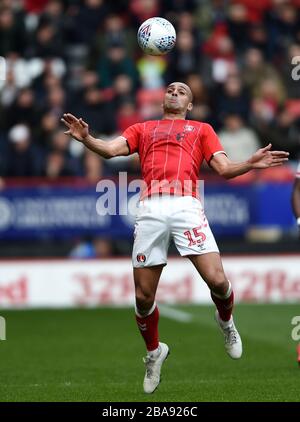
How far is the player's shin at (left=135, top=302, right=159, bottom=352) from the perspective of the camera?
10203 mm

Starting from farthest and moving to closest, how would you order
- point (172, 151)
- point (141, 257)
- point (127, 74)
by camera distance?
point (127, 74) < point (172, 151) < point (141, 257)

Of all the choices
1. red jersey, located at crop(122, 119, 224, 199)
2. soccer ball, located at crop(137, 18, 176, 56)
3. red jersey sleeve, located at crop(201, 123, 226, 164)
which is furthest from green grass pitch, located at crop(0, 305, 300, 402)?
soccer ball, located at crop(137, 18, 176, 56)

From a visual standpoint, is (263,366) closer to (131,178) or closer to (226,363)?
(226,363)

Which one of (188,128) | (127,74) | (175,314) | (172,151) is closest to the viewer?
(172,151)

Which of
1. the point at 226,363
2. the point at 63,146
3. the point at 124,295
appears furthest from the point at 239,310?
the point at 226,363

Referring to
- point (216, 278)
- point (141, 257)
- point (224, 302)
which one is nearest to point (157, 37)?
point (141, 257)

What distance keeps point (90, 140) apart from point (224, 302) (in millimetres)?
1876

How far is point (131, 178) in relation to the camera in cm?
1841

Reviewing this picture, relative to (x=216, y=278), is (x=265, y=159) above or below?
above

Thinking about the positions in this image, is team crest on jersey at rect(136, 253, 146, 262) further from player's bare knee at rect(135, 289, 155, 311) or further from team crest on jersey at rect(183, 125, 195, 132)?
team crest on jersey at rect(183, 125, 195, 132)

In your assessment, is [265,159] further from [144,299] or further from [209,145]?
[144,299]

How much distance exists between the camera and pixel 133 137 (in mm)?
10273

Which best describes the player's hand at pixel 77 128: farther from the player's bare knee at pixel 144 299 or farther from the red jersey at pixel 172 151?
the player's bare knee at pixel 144 299

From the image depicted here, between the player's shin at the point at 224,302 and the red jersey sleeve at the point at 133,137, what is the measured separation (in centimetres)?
147
